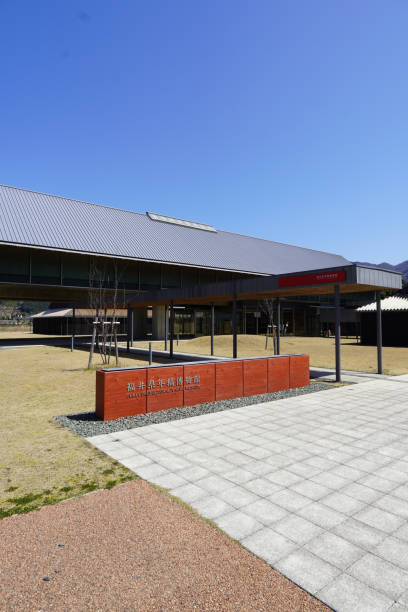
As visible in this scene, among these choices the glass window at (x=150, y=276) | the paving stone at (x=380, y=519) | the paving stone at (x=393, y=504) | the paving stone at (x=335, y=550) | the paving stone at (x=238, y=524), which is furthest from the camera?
the glass window at (x=150, y=276)

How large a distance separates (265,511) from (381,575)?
161 centimetres

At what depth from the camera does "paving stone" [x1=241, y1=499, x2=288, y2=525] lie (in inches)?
191

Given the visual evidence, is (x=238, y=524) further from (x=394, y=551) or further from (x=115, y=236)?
(x=115, y=236)

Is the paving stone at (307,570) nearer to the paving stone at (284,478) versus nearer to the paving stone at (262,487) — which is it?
the paving stone at (262,487)

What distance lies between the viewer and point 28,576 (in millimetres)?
3680

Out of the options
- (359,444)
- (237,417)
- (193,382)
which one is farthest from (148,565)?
(193,382)

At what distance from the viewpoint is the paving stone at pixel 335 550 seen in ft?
13.1

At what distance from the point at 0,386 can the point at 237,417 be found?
998 cm

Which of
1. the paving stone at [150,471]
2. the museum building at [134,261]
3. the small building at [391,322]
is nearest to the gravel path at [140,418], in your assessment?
the paving stone at [150,471]

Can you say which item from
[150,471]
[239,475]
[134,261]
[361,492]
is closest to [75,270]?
[134,261]

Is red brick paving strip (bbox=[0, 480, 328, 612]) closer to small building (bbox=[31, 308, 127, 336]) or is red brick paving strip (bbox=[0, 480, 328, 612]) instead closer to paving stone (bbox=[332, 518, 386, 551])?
paving stone (bbox=[332, 518, 386, 551])

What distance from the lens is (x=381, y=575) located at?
3764 mm

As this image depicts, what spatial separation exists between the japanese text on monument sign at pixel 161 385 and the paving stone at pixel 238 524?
564cm

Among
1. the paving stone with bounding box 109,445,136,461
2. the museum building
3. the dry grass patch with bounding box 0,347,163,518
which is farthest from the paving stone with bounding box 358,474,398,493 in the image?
the museum building
